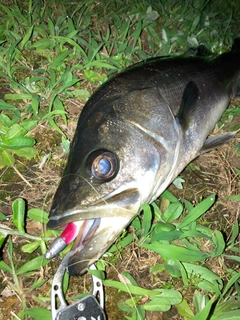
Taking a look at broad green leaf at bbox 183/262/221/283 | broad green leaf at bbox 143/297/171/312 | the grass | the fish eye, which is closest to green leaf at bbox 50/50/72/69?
the grass

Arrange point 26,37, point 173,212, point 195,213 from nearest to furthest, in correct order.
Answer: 1. point 195,213
2. point 173,212
3. point 26,37

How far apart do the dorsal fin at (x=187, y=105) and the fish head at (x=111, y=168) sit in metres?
0.17

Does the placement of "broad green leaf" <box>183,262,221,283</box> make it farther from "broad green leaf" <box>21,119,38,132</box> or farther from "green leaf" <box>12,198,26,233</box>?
"broad green leaf" <box>21,119,38,132</box>

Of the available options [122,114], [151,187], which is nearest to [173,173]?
[151,187]

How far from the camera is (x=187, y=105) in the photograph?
327cm

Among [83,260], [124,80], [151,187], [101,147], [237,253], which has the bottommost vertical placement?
[237,253]

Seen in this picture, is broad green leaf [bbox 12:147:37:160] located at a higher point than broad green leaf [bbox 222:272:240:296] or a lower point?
higher

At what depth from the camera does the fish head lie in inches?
102

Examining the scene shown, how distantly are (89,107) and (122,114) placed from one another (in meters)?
0.32

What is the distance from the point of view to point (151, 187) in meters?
2.88

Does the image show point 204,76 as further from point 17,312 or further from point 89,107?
point 17,312

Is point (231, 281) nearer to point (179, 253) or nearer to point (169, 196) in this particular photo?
point (179, 253)

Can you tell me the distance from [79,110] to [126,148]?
137 cm

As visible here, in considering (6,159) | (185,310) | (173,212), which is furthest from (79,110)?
(185,310)
